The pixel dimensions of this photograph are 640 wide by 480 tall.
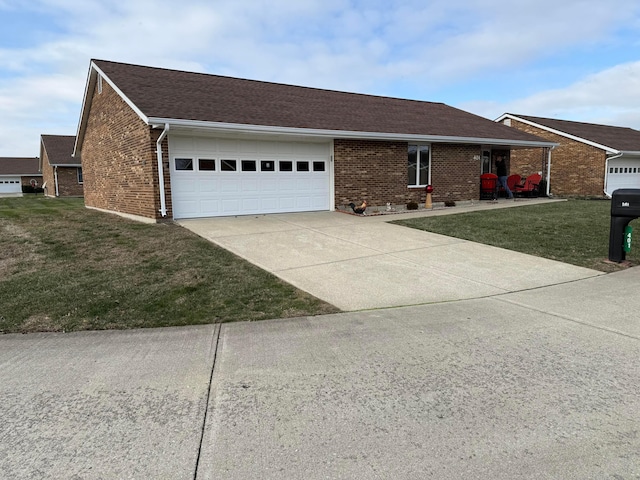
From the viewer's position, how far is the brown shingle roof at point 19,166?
175 ft

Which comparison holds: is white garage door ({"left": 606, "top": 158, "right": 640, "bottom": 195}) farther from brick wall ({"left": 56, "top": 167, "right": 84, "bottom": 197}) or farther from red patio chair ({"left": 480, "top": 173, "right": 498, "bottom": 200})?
brick wall ({"left": 56, "top": 167, "right": 84, "bottom": 197})

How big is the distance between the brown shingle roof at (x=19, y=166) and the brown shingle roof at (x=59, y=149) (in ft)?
59.0

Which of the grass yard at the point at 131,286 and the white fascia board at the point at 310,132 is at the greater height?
the white fascia board at the point at 310,132

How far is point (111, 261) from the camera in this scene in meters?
7.90

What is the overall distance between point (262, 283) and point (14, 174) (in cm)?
5922

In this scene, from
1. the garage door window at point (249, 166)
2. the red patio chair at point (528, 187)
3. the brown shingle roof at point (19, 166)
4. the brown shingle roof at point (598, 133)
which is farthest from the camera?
the brown shingle roof at point (19, 166)

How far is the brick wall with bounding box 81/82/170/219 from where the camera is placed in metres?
12.2

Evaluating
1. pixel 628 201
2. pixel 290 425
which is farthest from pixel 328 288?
pixel 628 201

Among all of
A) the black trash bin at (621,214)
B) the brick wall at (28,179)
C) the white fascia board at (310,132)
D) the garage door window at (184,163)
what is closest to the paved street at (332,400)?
the black trash bin at (621,214)

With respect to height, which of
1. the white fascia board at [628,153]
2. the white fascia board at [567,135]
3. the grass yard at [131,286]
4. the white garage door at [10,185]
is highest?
the white fascia board at [567,135]

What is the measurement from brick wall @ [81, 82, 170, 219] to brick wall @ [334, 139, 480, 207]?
603 cm

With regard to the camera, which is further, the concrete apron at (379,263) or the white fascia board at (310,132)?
the white fascia board at (310,132)

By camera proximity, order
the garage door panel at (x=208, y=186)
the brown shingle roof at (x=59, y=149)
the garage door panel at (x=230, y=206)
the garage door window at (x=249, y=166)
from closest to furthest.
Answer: the garage door panel at (x=208, y=186) < the garage door panel at (x=230, y=206) < the garage door window at (x=249, y=166) < the brown shingle roof at (x=59, y=149)

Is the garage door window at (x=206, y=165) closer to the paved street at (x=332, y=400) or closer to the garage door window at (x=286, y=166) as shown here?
the garage door window at (x=286, y=166)
